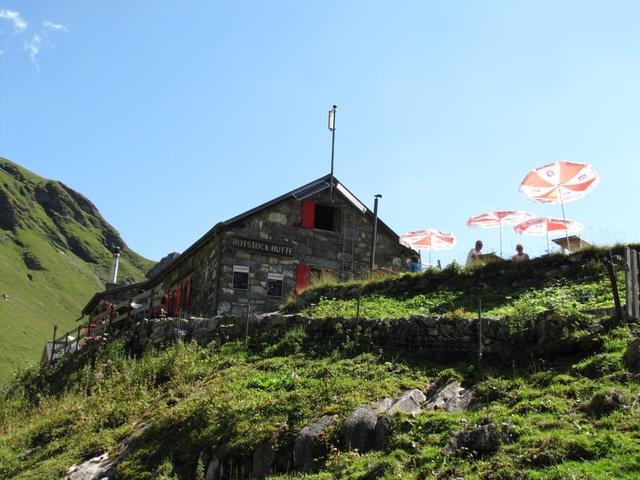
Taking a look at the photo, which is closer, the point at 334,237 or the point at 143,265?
the point at 334,237

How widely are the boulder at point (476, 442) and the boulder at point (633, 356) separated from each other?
2.25 meters

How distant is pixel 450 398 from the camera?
926cm

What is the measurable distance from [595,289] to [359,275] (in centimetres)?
1189

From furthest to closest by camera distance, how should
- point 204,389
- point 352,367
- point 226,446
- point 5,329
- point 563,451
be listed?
1. point 5,329
2. point 204,389
3. point 352,367
4. point 226,446
5. point 563,451

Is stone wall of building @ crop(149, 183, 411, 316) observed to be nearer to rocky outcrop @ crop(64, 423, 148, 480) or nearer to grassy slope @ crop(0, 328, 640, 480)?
grassy slope @ crop(0, 328, 640, 480)

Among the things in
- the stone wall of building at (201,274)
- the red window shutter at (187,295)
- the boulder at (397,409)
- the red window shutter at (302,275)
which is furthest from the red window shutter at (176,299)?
the boulder at (397,409)

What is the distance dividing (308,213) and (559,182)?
892cm

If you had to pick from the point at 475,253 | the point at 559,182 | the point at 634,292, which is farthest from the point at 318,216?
the point at 634,292

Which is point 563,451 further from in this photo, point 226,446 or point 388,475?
point 226,446

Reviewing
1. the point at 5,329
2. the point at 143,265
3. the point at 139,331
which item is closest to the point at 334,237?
the point at 139,331

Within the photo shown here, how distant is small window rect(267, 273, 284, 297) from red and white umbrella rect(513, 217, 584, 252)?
8.18 m

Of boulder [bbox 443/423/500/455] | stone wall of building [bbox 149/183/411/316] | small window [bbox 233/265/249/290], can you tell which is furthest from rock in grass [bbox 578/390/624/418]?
small window [bbox 233/265/249/290]

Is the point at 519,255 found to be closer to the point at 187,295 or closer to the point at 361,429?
the point at 361,429

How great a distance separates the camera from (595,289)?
1363 cm
